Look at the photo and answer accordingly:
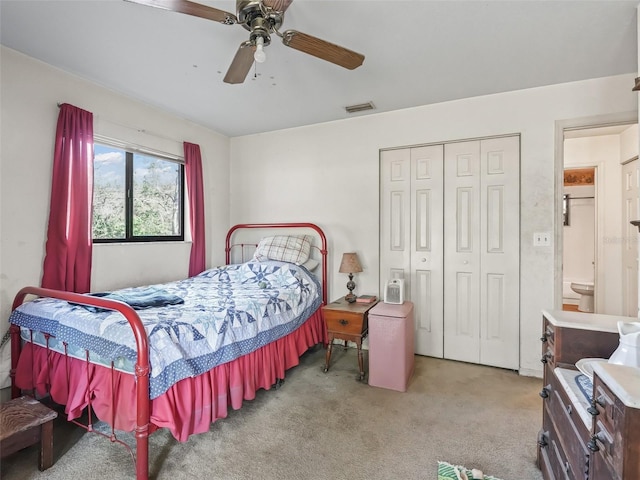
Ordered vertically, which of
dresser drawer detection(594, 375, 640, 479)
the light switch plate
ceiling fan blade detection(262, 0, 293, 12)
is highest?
ceiling fan blade detection(262, 0, 293, 12)

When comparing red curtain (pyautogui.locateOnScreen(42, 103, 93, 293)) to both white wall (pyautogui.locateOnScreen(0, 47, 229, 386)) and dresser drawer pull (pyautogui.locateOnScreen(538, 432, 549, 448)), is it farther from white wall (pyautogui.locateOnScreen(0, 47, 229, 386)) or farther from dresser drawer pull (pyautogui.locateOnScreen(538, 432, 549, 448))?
dresser drawer pull (pyautogui.locateOnScreen(538, 432, 549, 448))

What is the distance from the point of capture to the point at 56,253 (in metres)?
2.49

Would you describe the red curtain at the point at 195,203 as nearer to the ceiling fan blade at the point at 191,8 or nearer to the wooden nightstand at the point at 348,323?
the wooden nightstand at the point at 348,323

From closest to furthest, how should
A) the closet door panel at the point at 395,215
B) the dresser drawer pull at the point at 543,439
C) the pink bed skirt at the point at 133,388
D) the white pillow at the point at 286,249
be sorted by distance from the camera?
the dresser drawer pull at the point at 543,439
the pink bed skirt at the point at 133,388
the closet door panel at the point at 395,215
the white pillow at the point at 286,249

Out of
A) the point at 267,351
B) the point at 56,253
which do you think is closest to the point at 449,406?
the point at 267,351

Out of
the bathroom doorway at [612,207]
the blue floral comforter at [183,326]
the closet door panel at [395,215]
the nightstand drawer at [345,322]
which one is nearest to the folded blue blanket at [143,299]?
the blue floral comforter at [183,326]

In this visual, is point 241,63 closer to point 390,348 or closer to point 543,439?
point 390,348

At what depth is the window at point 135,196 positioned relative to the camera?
9.66 feet

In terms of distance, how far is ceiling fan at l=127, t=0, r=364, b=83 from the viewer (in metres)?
1.44

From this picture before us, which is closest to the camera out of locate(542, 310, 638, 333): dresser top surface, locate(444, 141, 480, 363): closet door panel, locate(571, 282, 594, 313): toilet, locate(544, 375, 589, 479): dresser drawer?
locate(544, 375, 589, 479): dresser drawer

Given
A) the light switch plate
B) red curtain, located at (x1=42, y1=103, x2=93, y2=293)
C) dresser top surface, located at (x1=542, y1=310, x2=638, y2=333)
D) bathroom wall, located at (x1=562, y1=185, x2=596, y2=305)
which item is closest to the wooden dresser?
dresser top surface, located at (x1=542, y1=310, x2=638, y2=333)

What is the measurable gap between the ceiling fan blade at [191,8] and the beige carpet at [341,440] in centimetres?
220

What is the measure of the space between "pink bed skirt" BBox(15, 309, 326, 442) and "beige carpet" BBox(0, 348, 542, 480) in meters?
0.18

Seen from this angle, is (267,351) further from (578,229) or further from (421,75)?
(578,229)
